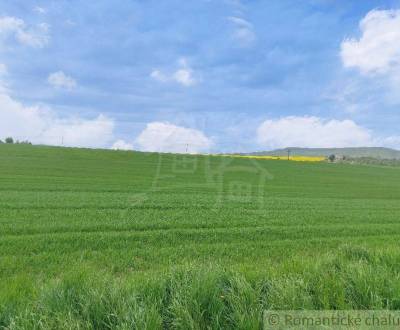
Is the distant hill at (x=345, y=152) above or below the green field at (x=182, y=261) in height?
above

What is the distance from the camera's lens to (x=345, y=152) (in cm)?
13912

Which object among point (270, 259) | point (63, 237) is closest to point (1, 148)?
point (63, 237)

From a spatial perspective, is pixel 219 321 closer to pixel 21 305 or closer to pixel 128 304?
pixel 128 304

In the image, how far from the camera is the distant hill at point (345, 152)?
118075 millimetres

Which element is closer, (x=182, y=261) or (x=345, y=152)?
(x=182, y=261)

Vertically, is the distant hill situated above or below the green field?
above

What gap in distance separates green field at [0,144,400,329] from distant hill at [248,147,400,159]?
95871 mm

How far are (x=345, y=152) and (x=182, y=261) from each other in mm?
143226

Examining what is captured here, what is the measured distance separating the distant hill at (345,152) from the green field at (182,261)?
95.9 m

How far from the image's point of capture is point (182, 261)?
8.31m

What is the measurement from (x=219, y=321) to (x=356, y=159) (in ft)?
329

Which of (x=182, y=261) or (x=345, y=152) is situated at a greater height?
(x=345, y=152)

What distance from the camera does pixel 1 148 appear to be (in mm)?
55219

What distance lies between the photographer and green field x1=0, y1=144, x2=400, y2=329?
3.96 meters
